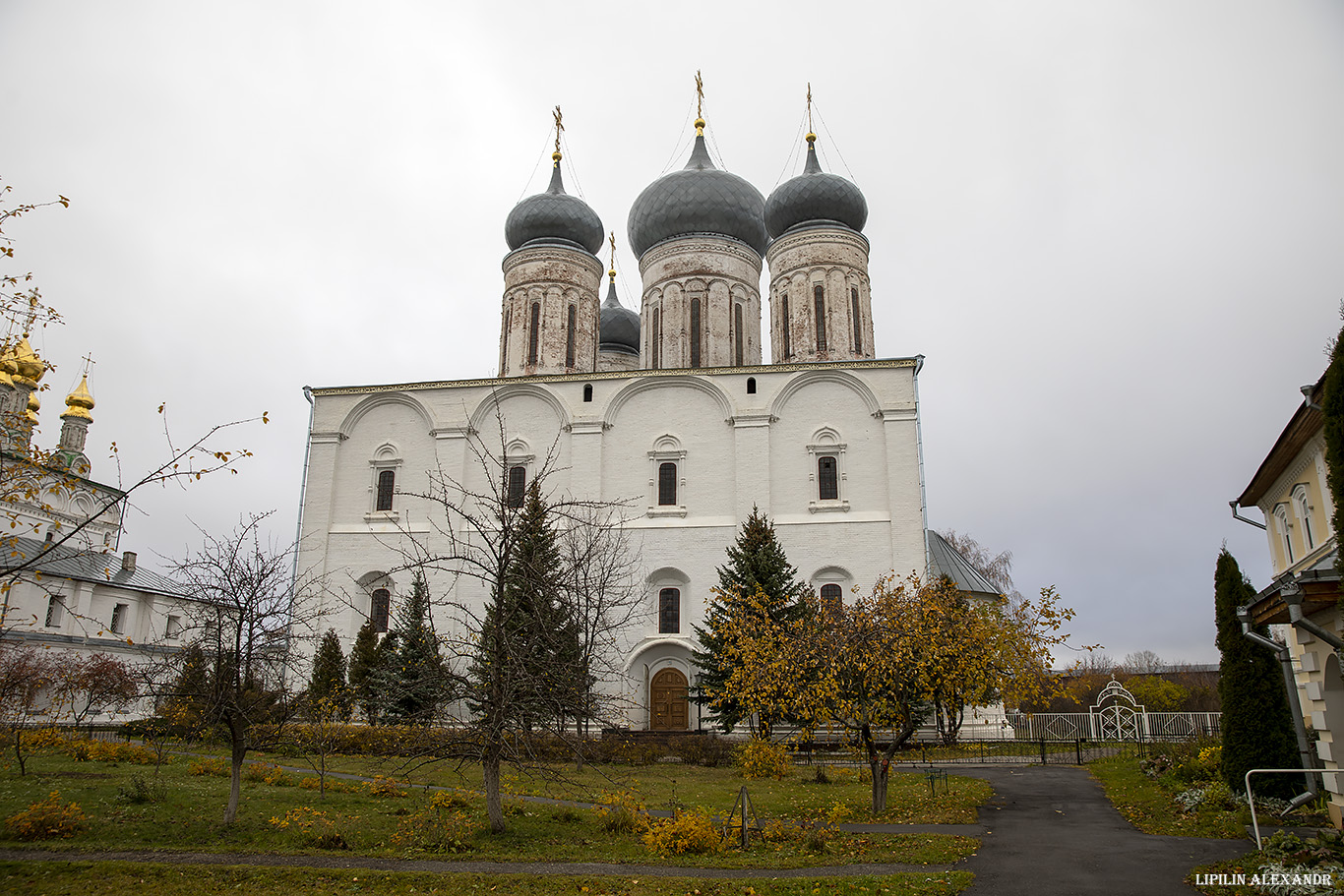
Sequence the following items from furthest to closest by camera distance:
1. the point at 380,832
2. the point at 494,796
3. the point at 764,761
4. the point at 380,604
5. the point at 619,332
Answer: the point at 619,332 → the point at 380,604 → the point at 764,761 → the point at 380,832 → the point at 494,796

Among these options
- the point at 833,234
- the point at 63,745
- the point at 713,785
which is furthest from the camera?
the point at 833,234

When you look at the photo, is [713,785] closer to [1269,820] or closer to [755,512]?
[1269,820]

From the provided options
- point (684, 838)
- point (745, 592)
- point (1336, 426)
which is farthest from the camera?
point (745, 592)

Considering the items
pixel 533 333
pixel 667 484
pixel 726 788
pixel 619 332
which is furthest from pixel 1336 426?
pixel 619 332

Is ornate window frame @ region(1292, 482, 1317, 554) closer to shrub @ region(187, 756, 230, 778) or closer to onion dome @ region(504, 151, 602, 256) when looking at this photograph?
shrub @ region(187, 756, 230, 778)

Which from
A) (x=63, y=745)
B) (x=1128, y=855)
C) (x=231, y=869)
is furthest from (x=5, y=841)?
(x=1128, y=855)

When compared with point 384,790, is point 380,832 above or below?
below

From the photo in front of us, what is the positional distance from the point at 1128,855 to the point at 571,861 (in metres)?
5.26

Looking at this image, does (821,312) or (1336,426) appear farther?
(821,312)

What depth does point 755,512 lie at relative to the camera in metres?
21.9

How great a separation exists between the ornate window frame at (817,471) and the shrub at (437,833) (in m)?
→ 14.6

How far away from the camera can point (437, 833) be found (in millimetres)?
8766

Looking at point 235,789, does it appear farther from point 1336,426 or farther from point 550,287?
point 550,287

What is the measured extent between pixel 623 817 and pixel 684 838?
1294 mm
